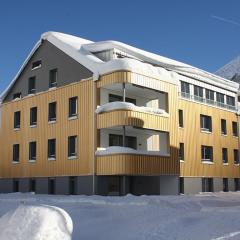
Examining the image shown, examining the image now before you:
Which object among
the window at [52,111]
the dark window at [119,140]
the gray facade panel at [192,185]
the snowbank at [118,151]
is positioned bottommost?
the gray facade panel at [192,185]

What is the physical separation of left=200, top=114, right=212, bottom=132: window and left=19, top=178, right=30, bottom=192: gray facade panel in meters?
16.0

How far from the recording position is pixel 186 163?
129 feet

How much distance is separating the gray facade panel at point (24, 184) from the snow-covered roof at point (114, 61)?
8.97 metres

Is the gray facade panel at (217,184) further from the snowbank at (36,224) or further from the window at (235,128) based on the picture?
the snowbank at (36,224)

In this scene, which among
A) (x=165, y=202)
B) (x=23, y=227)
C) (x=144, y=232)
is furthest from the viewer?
(x=165, y=202)

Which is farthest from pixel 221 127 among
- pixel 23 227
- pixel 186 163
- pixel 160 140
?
pixel 23 227

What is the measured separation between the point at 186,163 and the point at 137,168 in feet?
27.0

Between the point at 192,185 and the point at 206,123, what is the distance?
6.28m

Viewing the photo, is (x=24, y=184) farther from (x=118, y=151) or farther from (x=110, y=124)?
(x=118, y=151)

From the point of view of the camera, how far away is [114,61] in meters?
33.1

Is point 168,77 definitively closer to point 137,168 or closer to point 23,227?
point 137,168

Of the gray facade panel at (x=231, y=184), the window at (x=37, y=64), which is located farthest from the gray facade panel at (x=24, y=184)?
the gray facade panel at (x=231, y=184)

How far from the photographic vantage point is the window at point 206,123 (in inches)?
1664

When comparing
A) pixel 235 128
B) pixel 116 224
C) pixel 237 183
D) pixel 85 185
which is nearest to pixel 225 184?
pixel 237 183
